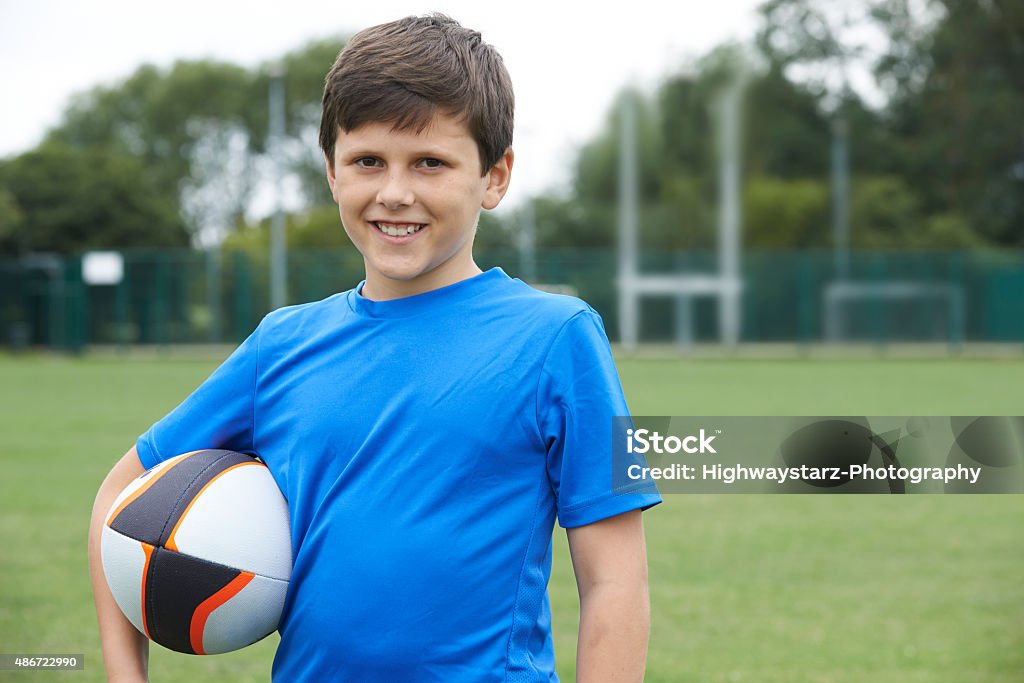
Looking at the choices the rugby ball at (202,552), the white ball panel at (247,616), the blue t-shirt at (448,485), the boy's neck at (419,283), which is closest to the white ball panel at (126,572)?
the rugby ball at (202,552)

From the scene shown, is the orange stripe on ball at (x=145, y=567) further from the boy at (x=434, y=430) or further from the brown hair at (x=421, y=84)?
the brown hair at (x=421, y=84)

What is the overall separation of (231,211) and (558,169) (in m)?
18.3

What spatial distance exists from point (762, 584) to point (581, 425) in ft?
15.2

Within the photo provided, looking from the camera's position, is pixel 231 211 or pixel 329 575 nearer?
pixel 329 575

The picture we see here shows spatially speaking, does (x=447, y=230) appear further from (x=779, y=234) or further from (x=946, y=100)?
(x=946, y=100)

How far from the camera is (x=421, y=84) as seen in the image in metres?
1.79

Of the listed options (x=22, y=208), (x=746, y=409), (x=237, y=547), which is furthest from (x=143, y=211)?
(x=237, y=547)

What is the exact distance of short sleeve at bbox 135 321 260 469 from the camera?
1.95 meters

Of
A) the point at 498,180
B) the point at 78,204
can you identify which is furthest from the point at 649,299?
the point at 498,180

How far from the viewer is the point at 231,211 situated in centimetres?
5150

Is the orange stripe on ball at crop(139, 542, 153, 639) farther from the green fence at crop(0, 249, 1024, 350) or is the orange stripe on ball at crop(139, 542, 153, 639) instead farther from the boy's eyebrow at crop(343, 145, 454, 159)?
the green fence at crop(0, 249, 1024, 350)

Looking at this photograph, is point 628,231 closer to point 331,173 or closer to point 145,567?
point 331,173

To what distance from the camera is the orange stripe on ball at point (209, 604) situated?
188 centimetres

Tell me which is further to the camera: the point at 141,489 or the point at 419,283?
the point at 141,489
